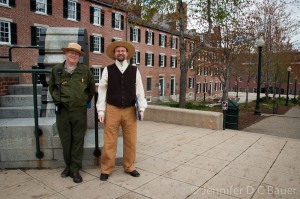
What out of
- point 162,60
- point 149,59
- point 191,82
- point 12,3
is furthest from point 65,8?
point 191,82

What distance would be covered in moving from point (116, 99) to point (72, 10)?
22852 mm

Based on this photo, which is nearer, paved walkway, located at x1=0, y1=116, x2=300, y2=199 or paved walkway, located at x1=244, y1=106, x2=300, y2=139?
paved walkway, located at x1=0, y1=116, x2=300, y2=199

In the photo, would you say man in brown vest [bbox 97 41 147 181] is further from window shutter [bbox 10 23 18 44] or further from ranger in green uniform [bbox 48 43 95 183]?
window shutter [bbox 10 23 18 44]

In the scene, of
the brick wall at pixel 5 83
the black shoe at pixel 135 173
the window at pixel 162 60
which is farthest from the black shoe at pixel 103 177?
the window at pixel 162 60

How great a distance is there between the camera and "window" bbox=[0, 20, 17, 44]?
18589mm

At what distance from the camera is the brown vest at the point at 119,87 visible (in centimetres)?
364

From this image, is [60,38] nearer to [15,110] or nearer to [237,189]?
[15,110]

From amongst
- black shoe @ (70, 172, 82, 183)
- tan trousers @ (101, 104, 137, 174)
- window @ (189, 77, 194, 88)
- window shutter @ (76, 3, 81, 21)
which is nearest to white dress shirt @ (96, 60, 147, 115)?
tan trousers @ (101, 104, 137, 174)

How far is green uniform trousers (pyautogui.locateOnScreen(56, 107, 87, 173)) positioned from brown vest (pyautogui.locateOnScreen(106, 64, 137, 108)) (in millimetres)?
492

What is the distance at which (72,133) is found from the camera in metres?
3.60

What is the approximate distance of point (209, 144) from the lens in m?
5.82

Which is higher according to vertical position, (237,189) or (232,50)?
(232,50)

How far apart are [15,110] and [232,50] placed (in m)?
14.9

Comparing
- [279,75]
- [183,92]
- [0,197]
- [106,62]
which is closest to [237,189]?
[0,197]
